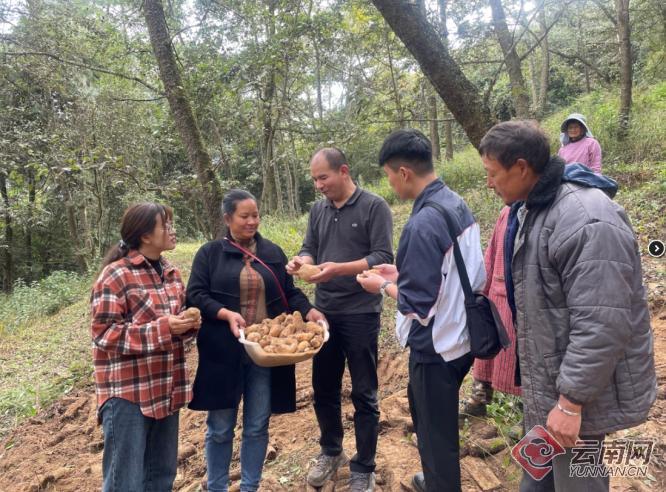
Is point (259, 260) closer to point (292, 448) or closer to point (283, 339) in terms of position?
point (283, 339)

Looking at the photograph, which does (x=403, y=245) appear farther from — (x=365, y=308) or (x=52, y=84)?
(x=52, y=84)

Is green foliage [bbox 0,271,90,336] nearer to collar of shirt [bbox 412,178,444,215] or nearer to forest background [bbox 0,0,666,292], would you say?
forest background [bbox 0,0,666,292]

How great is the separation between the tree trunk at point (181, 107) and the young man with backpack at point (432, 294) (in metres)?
3.22

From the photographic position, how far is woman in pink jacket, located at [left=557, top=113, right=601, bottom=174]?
4852 millimetres

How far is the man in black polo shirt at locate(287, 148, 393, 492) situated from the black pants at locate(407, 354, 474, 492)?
64cm

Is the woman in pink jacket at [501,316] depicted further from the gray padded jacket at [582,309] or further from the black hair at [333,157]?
the black hair at [333,157]

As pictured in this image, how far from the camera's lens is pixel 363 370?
2641 millimetres

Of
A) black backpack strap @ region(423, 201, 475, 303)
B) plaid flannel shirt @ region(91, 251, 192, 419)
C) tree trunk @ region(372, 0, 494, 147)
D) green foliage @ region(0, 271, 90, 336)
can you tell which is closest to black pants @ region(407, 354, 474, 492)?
black backpack strap @ region(423, 201, 475, 303)

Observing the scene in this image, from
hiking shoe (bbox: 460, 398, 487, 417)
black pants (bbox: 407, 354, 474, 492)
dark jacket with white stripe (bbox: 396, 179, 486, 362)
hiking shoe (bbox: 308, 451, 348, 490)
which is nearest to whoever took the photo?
dark jacket with white stripe (bbox: 396, 179, 486, 362)

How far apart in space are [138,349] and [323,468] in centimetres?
144

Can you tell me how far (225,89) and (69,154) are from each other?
83.2 inches

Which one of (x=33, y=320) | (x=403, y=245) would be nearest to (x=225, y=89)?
(x=403, y=245)

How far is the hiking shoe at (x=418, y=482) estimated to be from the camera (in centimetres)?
257

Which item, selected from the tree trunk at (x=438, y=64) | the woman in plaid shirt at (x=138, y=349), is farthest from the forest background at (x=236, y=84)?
the woman in plaid shirt at (x=138, y=349)
